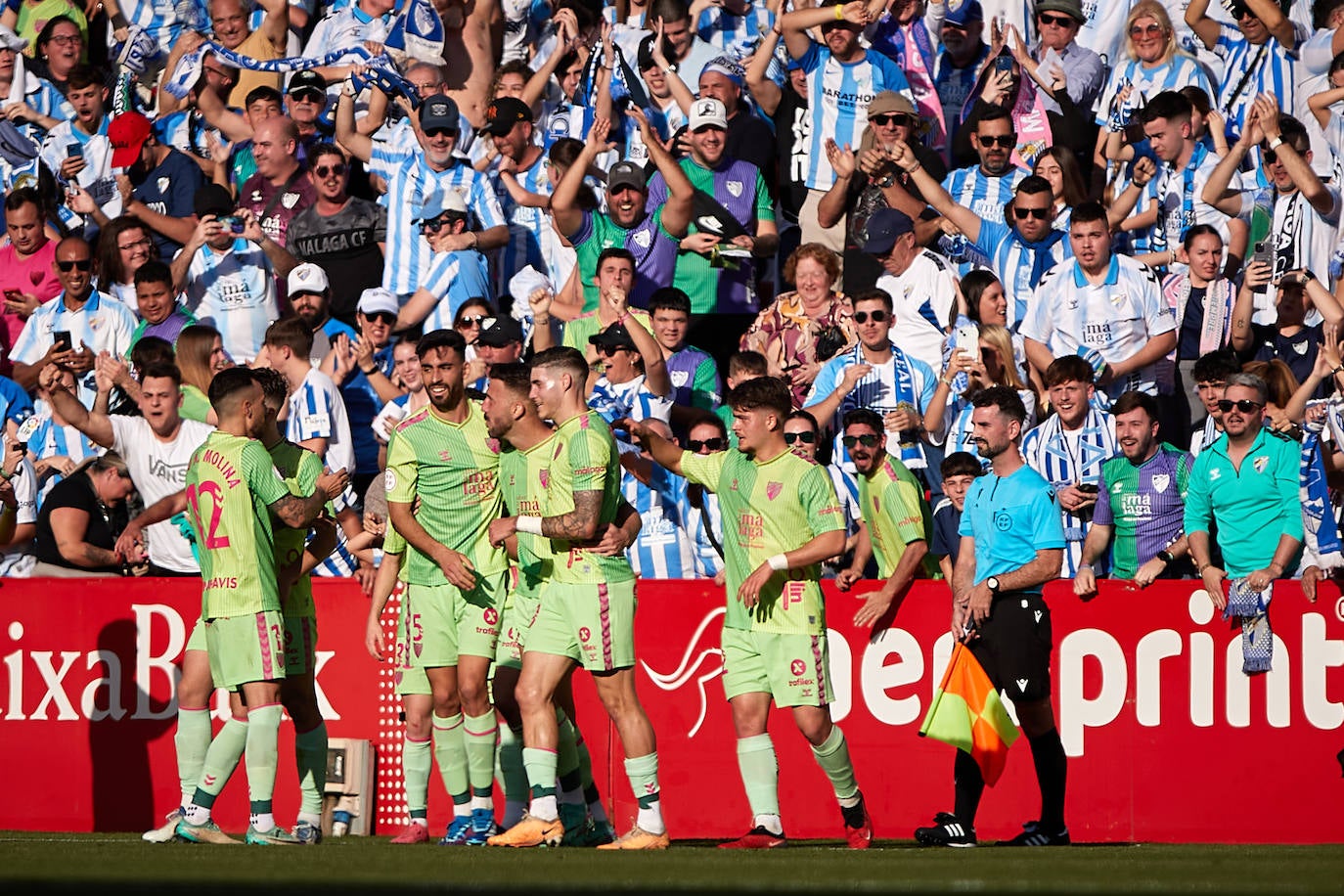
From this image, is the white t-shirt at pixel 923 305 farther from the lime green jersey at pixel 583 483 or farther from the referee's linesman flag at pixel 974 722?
the lime green jersey at pixel 583 483

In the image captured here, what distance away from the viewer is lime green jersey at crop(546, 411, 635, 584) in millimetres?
10023

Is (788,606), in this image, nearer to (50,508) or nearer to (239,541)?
(239,541)

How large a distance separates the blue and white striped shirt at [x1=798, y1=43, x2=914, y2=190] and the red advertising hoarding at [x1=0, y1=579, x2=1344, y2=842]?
16.4 feet

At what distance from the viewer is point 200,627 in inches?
411

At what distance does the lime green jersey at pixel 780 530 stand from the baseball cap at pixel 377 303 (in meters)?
4.88

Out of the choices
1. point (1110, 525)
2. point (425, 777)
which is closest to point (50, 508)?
point (425, 777)

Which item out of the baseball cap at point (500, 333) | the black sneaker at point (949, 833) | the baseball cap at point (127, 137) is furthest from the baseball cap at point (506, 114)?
the black sneaker at point (949, 833)

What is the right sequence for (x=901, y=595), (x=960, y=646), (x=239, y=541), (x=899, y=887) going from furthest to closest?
(x=901, y=595) < (x=960, y=646) < (x=239, y=541) < (x=899, y=887)

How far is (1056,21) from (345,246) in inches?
250

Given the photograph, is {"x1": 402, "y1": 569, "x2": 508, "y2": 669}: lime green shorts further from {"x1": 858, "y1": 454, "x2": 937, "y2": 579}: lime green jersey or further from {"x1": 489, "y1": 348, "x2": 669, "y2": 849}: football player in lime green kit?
{"x1": 858, "y1": 454, "x2": 937, "y2": 579}: lime green jersey

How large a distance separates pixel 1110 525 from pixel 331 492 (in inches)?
198

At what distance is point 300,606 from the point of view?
10625mm

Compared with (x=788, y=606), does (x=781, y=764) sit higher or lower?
lower

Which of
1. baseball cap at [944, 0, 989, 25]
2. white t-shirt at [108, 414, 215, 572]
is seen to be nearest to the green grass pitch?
white t-shirt at [108, 414, 215, 572]
